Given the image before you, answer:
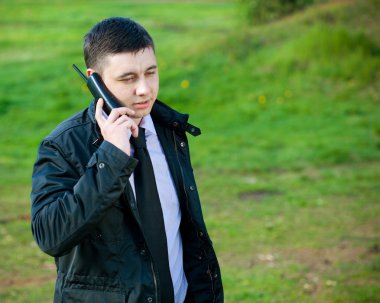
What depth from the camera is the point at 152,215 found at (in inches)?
112

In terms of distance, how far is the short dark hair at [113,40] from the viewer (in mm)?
2809

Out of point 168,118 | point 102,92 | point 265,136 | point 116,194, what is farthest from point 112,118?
point 265,136

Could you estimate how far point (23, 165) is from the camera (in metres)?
10.3

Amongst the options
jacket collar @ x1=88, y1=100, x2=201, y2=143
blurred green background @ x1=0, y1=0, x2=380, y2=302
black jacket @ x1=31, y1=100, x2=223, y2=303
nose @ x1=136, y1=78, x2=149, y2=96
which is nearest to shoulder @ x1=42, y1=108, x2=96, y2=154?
black jacket @ x1=31, y1=100, x2=223, y2=303

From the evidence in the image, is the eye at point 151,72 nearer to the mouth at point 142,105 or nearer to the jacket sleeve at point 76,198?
the mouth at point 142,105

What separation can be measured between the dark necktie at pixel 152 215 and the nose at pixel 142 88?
0.19m

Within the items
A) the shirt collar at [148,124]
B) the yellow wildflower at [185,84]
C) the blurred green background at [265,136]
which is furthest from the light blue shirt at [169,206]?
the yellow wildflower at [185,84]

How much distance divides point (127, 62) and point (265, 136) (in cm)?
851

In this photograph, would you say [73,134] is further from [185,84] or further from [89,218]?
[185,84]

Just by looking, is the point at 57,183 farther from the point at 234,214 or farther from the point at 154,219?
the point at 234,214

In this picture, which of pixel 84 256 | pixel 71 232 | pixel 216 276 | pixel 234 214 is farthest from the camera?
pixel 234 214

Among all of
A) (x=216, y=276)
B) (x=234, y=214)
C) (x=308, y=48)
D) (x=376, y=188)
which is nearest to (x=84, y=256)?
(x=216, y=276)

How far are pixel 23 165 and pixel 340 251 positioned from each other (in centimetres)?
502

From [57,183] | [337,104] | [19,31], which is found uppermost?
[19,31]
